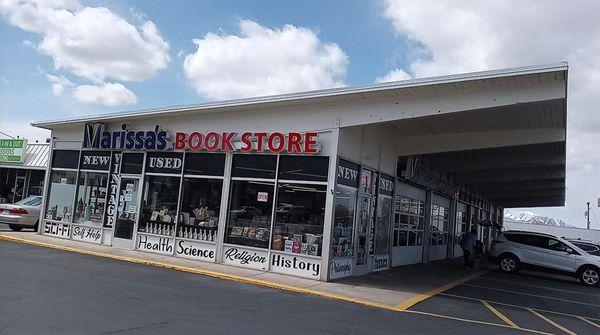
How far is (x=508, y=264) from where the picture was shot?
2200 centimetres

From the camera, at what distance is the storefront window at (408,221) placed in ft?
60.2

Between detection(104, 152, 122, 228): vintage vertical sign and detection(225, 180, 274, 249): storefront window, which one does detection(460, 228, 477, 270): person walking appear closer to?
detection(225, 180, 274, 249): storefront window

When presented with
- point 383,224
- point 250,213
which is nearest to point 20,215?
point 250,213

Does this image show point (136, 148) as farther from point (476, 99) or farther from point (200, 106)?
point (476, 99)

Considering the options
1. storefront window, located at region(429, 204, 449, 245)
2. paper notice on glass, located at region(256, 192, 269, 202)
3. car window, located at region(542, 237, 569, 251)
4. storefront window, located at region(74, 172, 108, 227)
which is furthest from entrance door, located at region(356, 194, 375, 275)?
car window, located at region(542, 237, 569, 251)

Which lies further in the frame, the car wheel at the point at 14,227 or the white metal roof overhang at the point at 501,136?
the car wheel at the point at 14,227

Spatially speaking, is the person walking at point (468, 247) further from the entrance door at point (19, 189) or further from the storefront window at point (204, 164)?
the entrance door at point (19, 189)

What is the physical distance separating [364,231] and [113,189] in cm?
842

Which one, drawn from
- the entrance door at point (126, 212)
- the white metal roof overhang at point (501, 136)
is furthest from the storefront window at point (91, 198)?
the white metal roof overhang at point (501, 136)

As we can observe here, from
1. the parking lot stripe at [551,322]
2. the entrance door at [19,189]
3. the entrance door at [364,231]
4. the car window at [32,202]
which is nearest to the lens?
the parking lot stripe at [551,322]

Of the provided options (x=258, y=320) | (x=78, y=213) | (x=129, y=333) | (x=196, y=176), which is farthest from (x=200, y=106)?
(x=129, y=333)

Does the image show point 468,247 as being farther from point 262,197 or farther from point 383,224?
point 262,197

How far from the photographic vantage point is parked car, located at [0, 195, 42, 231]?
19.6 metres

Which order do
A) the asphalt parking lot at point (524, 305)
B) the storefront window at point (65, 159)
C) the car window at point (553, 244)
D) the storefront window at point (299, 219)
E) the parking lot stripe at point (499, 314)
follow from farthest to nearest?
the car window at point (553, 244)
the storefront window at point (65, 159)
the storefront window at point (299, 219)
the asphalt parking lot at point (524, 305)
the parking lot stripe at point (499, 314)
